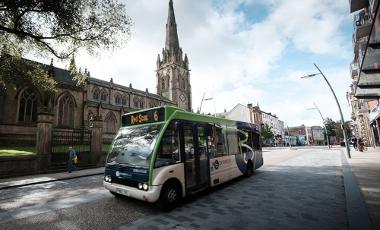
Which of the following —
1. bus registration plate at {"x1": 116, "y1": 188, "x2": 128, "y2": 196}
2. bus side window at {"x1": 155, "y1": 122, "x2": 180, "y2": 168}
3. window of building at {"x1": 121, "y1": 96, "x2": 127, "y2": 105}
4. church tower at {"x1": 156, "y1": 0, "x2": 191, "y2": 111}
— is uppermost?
church tower at {"x1": 156, "y1": 0, "x2": 191, "y2": 111}

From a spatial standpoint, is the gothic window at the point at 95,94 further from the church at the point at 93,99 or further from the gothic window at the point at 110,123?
the gothic window at the point at 110,123

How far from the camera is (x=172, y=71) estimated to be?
196 ft

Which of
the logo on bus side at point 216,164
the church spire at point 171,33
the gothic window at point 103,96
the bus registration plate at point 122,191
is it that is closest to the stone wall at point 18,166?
the bus registration plate at point 122,191

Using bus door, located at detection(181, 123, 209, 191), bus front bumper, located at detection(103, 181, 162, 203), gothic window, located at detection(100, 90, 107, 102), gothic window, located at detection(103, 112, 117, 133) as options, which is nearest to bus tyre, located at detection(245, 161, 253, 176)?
bus door, located at detection(181, 123, 209, 191)

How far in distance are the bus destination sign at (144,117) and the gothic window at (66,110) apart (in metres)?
27.3

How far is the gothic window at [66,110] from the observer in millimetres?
29438

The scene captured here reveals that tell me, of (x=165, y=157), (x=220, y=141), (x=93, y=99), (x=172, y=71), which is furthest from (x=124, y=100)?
(x=165, y=157)

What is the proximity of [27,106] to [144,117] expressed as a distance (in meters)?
26.1

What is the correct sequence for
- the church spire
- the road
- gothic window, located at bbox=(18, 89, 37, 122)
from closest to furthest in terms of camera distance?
the road
gothic window, located at bbox=(18, 89, 37, 122)
the church spire

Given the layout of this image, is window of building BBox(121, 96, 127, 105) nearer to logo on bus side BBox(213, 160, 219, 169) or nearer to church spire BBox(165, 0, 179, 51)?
church spire BBox(165, 0, 179, 51)

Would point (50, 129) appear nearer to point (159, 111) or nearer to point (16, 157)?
point (16, 157)

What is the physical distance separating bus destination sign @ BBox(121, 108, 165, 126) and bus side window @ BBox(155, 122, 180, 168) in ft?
1.54

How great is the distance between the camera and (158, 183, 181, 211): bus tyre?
5.39m

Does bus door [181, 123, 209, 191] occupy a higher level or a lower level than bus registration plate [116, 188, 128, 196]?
higher
